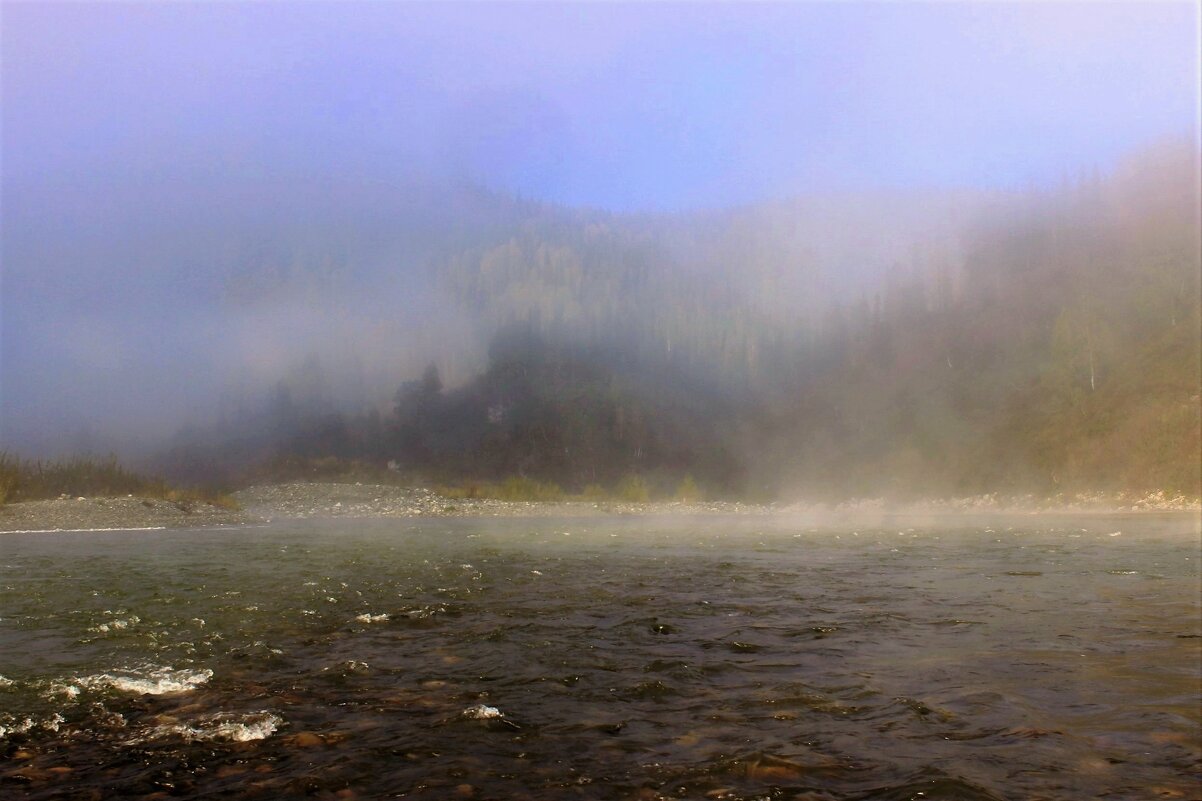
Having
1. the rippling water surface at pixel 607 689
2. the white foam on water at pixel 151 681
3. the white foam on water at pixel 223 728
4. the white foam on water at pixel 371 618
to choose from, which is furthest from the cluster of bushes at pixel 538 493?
the white foam on water at pixel 223 728

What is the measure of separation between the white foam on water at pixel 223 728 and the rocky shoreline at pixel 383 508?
2079 inches

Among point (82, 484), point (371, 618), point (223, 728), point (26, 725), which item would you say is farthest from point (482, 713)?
point (82, 484)

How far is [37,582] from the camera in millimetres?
21594

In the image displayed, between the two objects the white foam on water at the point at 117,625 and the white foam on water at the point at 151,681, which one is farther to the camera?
the white foam on water at the point at 117,625

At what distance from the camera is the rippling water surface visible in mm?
6617

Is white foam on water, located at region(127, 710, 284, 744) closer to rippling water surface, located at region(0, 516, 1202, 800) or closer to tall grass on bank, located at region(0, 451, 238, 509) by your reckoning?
rippling water surface, located at region(0, 516, 1202, 800)

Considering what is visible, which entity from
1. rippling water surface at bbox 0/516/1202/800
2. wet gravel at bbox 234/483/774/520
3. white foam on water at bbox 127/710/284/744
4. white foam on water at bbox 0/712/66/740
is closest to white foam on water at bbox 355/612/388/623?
rippling water surface at bbox 0/516/1202/800

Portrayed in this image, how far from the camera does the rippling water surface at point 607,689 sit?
6617 millimetres

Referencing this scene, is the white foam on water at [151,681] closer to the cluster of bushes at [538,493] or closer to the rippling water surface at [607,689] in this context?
the rippling water surface at [607,689]

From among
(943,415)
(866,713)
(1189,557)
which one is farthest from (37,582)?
(943,415)

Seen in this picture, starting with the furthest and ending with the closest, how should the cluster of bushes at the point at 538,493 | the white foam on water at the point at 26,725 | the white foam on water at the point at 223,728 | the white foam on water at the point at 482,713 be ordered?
the cluster of bushes at the point at 538,493, the white foam on water at the point at 482,713, the white foam on water at the point at 26,725, the white foam on water at the point at 223,728

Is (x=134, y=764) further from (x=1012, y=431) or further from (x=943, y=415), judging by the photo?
(x=943, y=415)

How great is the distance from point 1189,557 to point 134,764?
31942mm

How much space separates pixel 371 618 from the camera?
49.9 feet
